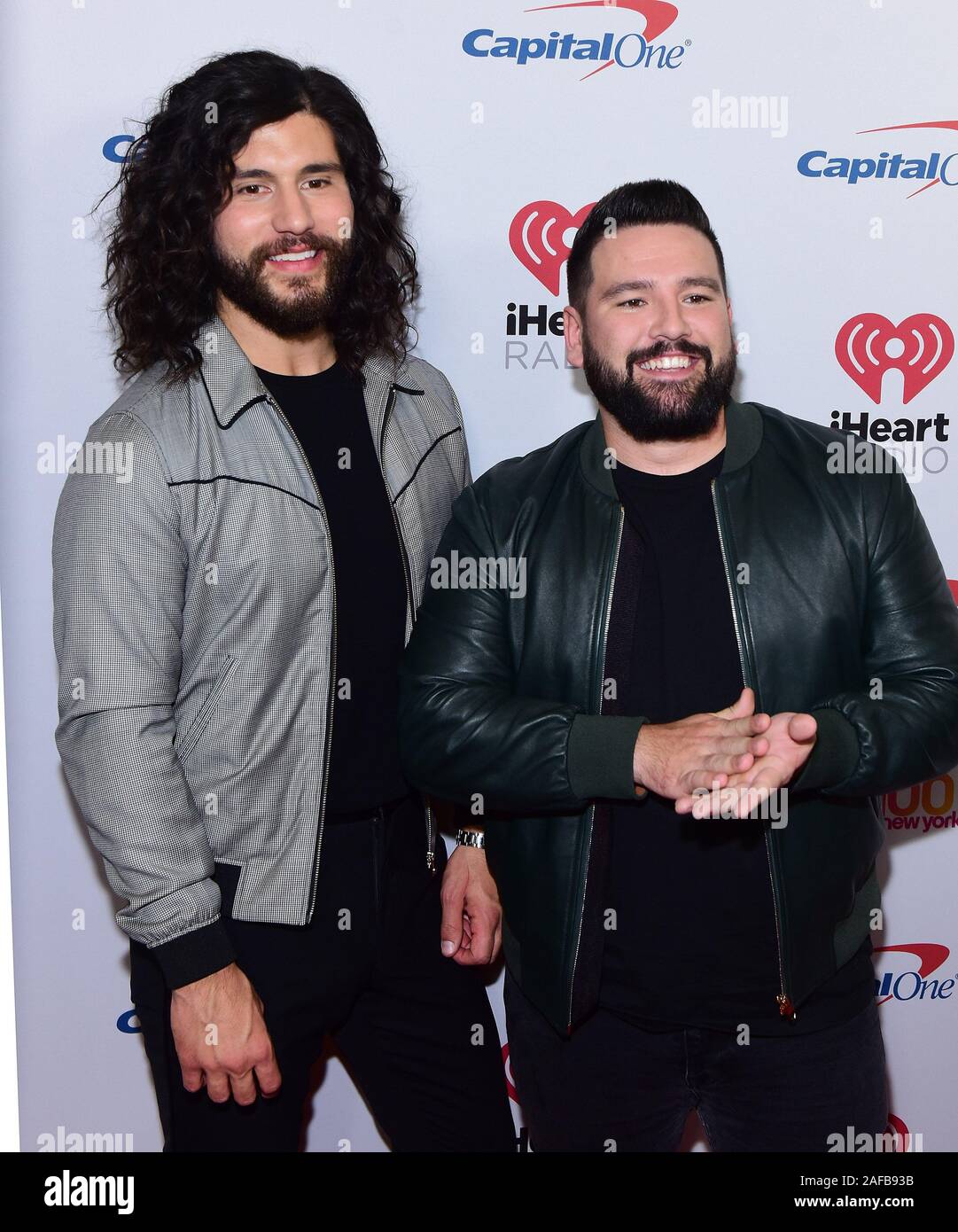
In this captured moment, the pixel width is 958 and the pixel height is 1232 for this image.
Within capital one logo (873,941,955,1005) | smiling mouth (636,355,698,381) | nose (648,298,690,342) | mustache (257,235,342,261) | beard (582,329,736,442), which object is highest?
mustache (257,235,342,261)

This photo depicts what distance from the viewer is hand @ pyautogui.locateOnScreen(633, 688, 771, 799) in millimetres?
1896

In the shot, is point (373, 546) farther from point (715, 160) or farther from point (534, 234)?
point (715, 160)

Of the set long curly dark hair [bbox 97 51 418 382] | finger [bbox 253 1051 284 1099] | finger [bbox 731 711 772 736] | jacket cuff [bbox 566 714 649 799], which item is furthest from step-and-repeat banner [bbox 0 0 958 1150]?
finger [bbox 731 711 772 736]

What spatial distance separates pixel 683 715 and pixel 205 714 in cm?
87

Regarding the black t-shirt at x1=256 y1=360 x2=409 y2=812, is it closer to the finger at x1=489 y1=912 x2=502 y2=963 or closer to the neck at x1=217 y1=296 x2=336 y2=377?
the neck at x1=217 y1=296 x2=336 y2=377

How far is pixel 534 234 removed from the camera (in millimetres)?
2725

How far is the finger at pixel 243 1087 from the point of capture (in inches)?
83.7

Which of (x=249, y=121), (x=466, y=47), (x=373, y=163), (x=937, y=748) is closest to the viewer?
(x=937, y=748)

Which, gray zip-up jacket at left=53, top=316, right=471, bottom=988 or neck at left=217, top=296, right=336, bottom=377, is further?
neck at left=217, top=296, right=336, bottom=377

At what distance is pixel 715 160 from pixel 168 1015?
2165 mm

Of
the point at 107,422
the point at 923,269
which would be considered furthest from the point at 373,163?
the point at 923,269

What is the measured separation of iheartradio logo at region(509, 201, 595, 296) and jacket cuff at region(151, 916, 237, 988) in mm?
1631

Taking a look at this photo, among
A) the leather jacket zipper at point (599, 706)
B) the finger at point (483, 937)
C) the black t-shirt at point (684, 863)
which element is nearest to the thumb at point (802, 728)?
the black t-shirt at point (684, 863)

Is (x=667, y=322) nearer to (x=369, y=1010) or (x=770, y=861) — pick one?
(x=770, y=861)
